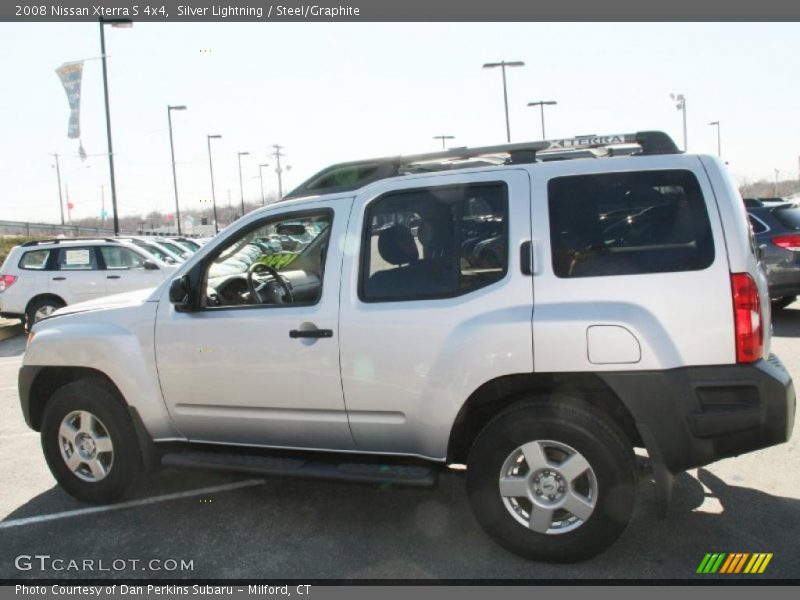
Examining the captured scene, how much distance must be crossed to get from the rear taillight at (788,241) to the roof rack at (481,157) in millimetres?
6867

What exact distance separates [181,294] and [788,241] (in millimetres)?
8391

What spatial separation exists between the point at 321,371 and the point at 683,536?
2.10m

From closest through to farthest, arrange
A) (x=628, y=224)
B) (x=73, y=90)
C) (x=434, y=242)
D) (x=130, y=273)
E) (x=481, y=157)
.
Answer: (x=628, y=224) → (x=434, y=242) → (x=481, y=157) → (x=130, y=273) → (x=73, y=90)

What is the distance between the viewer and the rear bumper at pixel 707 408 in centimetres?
323

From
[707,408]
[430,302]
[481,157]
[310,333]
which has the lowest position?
[707,408]

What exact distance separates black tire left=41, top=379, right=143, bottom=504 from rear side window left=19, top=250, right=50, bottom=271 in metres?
9.28

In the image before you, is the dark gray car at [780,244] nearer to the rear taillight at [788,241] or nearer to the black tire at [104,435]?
the rear taillight at [788,241]

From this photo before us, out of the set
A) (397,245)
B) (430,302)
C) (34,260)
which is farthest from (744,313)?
(34,260)

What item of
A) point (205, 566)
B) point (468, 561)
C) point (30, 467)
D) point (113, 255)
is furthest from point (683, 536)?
point (113, 255)

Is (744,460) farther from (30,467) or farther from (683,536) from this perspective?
(30,467)

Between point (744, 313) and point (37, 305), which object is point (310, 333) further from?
point (37, 305)

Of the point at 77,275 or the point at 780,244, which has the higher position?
the point at 77,275

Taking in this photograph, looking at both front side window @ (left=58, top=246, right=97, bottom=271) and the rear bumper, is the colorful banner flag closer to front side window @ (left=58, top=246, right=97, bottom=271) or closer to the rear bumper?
front side window @ (left=58, top=246, right=97, bottom=271)

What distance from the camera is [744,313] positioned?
3213 mm
